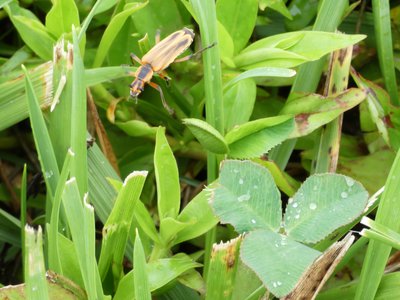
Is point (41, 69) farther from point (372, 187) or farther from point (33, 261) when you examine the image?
point (372, 187)

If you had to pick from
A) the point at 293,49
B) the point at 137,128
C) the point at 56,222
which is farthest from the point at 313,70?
the point at 56,222

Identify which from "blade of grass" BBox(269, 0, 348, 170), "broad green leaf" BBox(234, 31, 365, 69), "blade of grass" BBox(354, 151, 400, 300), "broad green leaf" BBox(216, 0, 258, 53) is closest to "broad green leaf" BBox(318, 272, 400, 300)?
"blade of grass" BBox(354, 151, 400, 300)

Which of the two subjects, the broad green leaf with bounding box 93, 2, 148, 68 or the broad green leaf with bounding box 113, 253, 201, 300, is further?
the broad green leaf with bounding box 93, 2, 148, 68

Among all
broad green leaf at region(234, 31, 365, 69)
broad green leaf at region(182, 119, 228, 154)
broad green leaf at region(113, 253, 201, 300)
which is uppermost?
broad green leaf at region(234, 31, 365, 69)

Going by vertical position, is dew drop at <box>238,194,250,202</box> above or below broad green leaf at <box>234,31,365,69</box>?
below

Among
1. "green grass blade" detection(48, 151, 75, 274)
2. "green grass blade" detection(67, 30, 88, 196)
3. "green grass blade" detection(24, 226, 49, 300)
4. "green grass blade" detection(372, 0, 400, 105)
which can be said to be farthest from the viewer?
"green grass blade" detection(372, 0, 400, 105)

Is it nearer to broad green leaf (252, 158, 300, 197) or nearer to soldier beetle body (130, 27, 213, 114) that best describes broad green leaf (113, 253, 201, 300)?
broad green leaf (252, 158, 300, 197)

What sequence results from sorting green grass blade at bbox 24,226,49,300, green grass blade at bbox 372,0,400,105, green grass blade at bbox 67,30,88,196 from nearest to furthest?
green grass blade at bbox 24,226,49,300 → green grass blade at bbox 67,30,88,196 → green grass blade at bbox 372,0,400,105

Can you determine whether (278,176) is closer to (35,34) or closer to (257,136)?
(257,136)
